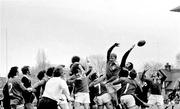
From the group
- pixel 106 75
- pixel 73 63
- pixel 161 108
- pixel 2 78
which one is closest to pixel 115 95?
pixel 106 75

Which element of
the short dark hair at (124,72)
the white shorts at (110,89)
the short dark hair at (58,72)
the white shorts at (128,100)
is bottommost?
the white shorts at (128,100)

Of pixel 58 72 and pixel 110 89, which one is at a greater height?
pixel 58 72

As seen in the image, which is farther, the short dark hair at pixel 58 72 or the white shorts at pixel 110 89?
the white shorts at pixel 110 89

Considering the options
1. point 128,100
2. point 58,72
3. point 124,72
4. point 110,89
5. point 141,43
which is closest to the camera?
point 58,72

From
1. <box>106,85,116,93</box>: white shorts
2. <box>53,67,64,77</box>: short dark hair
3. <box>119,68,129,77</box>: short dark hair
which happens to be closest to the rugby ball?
<box>106,85,116,93</box>: white shorts

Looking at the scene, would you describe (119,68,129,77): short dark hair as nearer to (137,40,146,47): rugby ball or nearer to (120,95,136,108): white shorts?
(120,95,136,108): white shorts

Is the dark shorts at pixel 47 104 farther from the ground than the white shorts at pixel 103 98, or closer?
farther from the ground

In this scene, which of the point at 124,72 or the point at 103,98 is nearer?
the point at 124,72

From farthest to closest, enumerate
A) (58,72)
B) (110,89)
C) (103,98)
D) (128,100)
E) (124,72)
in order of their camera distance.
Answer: (103,98) → (110,89) → (128,100) → (124,72) → (58,72)

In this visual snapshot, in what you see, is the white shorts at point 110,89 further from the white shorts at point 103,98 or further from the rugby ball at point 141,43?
the rugby ball at point 141,43

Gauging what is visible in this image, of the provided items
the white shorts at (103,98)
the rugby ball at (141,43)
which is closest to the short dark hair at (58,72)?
the white shorts at (103,98)

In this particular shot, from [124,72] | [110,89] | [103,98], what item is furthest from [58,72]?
[103,98]

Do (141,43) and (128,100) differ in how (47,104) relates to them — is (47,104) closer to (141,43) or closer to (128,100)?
(128,100)

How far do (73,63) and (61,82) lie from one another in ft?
10.7
